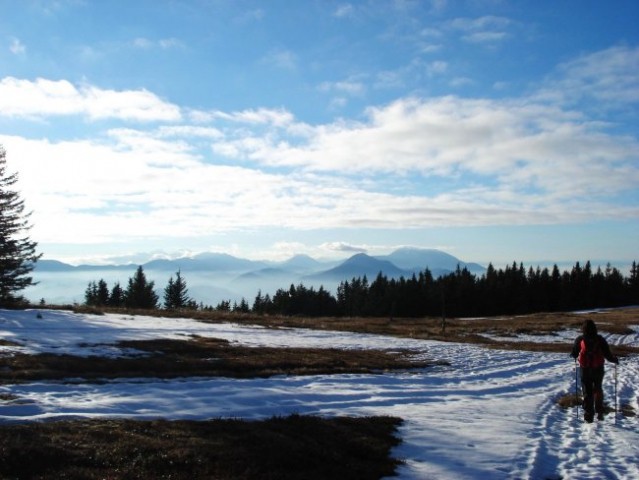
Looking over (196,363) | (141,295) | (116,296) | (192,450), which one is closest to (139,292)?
(141,295)

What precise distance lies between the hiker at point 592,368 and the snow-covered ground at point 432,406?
0.48 metres

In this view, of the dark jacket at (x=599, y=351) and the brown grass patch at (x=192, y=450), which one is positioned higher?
the dark jacket at (x=599, y=351)

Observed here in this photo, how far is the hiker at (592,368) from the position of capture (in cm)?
1359

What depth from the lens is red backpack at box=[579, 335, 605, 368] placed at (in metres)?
13.7

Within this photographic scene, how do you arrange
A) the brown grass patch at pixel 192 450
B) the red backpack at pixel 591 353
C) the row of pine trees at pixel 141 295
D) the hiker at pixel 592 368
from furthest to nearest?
the row of pine trees at pixel 141 295
the red backpack at pixel 591 353
the hiker at pixel 592 368
the brown grass patch at pixel 192 450

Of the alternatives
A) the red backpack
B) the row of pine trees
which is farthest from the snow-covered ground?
the row of pine trees

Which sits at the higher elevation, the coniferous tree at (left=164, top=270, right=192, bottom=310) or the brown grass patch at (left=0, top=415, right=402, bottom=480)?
the coniferous tree at (left=164, top=270, right=192, bottom=310)

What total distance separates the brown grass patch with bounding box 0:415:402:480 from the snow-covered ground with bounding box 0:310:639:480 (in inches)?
36.0

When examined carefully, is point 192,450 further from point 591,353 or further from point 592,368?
point 591,353

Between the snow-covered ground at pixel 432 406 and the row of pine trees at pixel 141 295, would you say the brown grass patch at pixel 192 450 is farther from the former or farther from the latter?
the row of pine trees at pixel 141 295

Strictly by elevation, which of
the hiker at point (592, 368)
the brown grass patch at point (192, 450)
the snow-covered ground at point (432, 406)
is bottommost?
the snow-covered ground at point (432, 406)

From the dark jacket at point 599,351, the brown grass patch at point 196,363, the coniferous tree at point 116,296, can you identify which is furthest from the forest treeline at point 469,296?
the dark jacket at point 599,351

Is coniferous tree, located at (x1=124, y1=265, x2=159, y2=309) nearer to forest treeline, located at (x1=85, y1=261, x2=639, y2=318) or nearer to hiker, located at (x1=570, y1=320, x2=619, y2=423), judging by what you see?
forest treeline, located at (x1=85, y1=261, x2=639, y2=318)

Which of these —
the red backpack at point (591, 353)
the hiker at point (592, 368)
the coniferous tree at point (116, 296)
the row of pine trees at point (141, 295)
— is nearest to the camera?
the hiker at point (592, 368)
